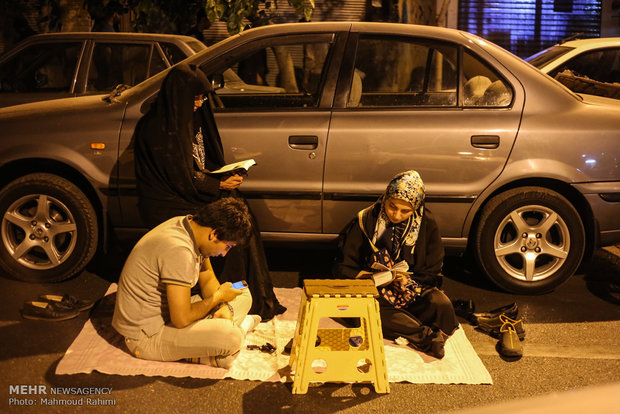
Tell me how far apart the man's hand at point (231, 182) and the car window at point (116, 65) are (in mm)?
3182

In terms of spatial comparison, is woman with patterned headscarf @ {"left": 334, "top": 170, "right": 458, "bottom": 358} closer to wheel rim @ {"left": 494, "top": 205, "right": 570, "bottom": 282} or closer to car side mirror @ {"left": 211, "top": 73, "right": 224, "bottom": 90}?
wheel rim @ {"left": 494, "top": 205, "right": 570, "bottom": 282}

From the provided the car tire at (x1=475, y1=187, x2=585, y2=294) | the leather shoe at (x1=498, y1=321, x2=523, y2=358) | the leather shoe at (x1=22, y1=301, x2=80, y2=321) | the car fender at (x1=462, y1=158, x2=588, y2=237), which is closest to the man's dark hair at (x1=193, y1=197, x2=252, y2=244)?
the leather shoe at (x1=22, y1=301, x2=80, y2=321)

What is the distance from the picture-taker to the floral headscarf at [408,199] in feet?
15.0

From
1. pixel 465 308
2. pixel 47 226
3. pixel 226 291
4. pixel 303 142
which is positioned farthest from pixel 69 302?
pixel 465 308

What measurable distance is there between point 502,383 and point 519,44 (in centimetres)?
982

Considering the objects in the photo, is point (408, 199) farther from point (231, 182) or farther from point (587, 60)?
point (587, 60)

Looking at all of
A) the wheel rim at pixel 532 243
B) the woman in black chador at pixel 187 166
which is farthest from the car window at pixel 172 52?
the wheel rim at pixel 532 243

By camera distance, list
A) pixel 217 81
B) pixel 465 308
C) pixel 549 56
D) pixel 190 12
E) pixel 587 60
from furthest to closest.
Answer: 1. pixel 190 12
2. pixel 549 56
3. pixel 587 60
4. pixel 217 81
5. pixel 465 308

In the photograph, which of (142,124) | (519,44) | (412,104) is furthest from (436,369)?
(519,44)

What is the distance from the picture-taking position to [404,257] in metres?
4.72

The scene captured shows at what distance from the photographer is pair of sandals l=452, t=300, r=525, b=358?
14.8 feet

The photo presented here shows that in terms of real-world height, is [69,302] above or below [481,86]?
below

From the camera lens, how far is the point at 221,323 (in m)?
4.19

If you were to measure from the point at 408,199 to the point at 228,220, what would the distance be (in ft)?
3.88
